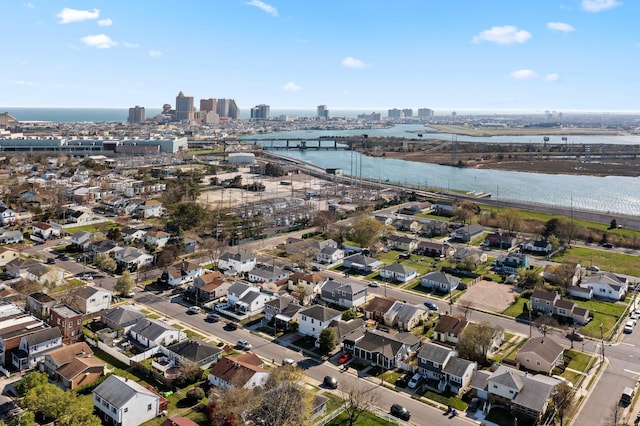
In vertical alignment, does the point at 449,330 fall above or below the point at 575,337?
above

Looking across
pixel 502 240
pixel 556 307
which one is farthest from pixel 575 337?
pixel 502 240

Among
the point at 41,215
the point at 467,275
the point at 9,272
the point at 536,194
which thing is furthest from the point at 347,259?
the point at 536,194

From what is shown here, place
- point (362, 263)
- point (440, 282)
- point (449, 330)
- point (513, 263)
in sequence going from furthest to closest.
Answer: point (513, 263), point (362, 263), point (440, 282), point (449, 330)

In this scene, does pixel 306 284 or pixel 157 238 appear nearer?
pixel 306 284

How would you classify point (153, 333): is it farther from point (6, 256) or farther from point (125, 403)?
point (6, 256)

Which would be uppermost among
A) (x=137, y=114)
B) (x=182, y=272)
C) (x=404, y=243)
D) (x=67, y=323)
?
(x=137, y=114)

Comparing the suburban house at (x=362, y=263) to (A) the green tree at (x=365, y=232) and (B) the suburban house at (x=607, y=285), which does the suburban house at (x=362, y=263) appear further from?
(B) the suburban house at (x=607, y=285)

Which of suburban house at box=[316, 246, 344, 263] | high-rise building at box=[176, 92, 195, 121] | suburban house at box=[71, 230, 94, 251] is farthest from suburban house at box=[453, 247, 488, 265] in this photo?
high-rise building at box=[176, 92, 195, 121]
